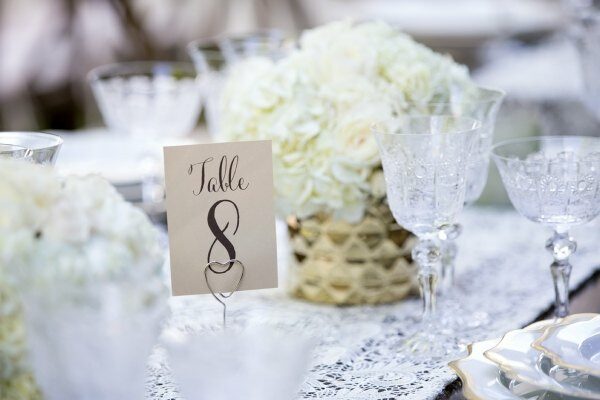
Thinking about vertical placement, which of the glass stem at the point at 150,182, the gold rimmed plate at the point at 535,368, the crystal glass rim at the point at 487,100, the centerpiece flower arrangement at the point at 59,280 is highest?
the crystal glass rim at the point at 487,100

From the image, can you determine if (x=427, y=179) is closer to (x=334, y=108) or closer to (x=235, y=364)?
(x=334, y=108)

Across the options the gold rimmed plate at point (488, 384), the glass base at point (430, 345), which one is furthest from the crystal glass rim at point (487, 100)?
the gold rimmed plate at point (488, 384)

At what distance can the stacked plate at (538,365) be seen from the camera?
894 mm

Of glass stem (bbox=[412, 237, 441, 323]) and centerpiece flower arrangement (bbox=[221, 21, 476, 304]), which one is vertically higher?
centerpiece flower arrangement (bbox=[221, 21, 476, 304])

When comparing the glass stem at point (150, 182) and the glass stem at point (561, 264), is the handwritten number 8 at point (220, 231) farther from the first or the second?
the glass stem at point (150, 182)

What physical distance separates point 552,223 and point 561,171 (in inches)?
2.8

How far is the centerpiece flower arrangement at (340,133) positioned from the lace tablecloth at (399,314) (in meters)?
0.06

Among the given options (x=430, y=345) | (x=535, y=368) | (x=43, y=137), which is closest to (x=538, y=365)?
(x=535, y=368)

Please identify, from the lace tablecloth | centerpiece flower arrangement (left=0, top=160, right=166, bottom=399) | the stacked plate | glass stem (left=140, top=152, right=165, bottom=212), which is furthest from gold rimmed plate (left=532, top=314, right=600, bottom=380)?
glass stem (left=140, top=152, right=165, bottom=212)

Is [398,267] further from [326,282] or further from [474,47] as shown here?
[474,47]

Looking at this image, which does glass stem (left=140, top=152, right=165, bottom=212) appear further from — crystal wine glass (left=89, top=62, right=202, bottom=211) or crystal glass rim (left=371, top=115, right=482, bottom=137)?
crystal glass rim (left=371, top=115, right=482, bottom=137)

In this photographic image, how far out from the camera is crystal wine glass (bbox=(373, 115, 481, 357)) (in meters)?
1.14

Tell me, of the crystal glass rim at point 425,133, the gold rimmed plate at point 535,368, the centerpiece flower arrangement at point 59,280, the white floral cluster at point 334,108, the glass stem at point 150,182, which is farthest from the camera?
the glass stem at point 150,182

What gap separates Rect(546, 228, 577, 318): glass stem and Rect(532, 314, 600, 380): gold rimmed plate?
214 millimetres
